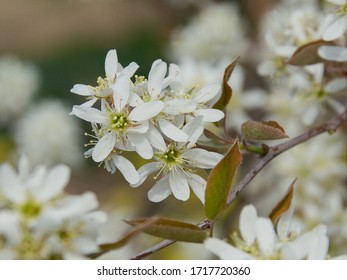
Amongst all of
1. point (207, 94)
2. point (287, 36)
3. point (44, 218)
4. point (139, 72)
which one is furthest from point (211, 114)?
point (139, 72)

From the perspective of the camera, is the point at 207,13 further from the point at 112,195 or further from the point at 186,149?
the point at 186,149

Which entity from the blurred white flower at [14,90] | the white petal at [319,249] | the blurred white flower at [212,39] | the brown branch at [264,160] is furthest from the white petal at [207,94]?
the blurred white flower at [14,90]

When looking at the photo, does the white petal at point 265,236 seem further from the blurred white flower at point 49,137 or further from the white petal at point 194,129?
the blurred white flower at point 49,137

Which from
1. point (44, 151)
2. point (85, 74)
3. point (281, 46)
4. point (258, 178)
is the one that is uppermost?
point (85, 74)

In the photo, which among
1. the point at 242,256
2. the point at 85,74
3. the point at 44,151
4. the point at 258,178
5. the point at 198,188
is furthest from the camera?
the point at 85,74

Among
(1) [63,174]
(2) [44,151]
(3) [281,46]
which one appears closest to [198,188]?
(1) [63,174]
